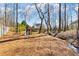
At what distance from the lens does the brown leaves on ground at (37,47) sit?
44.7 inches

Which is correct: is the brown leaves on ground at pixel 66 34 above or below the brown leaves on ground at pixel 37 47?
above

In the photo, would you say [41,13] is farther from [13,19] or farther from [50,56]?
[50,56]

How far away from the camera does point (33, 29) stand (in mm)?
1154

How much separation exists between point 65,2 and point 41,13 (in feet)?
0.60

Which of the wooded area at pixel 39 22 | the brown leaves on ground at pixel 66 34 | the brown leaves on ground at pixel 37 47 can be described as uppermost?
the wooded area at pixel 39 22

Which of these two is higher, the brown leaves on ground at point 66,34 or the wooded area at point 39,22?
the wooded area at point 39,22

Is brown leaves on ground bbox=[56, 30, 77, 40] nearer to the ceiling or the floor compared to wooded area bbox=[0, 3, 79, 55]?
nearer to the floor

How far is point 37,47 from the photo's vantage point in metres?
1.14

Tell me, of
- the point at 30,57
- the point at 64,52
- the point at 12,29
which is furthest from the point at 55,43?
the point at 12,29

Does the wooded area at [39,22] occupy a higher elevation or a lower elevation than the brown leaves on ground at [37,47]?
higher

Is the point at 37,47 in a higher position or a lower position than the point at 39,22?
lower

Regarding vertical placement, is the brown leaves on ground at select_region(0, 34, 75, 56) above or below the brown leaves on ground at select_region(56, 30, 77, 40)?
below

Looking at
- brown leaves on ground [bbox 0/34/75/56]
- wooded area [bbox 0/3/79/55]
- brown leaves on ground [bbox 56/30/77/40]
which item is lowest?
brown leaves on ground [bbox 0/34/75/56]

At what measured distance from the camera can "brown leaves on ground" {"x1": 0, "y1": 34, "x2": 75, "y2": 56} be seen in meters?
1.14
